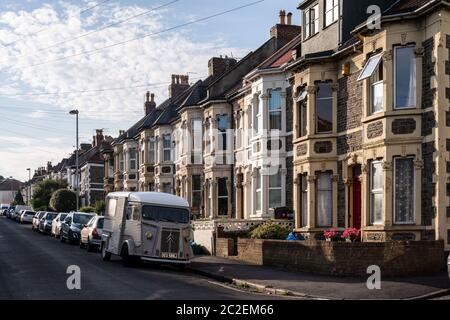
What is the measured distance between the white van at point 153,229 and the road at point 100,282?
52 cm

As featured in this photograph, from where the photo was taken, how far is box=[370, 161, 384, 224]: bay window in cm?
2350

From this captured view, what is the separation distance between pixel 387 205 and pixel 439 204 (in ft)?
6.04

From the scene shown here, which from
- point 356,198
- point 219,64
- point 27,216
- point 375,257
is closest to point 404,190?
point 375,257

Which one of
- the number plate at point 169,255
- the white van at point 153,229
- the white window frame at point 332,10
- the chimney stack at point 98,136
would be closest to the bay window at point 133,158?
the chimney stack at point 98,136

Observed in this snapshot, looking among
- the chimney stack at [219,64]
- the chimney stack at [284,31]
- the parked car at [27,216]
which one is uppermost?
the chimney stack at [284,31]

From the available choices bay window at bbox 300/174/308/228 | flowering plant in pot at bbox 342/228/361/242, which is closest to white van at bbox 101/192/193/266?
flowering plant in pot at bbox 342/228/361/242

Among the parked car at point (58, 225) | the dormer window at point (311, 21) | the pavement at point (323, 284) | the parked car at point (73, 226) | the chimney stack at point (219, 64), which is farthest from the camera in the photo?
the chimney stack at point (219, 64)

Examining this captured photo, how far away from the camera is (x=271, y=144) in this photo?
1299 inches

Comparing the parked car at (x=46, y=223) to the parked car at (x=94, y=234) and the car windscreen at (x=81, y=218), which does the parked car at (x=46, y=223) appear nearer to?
the car windscreen at (x=81, y=218)

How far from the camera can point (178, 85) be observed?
60562 millimetres

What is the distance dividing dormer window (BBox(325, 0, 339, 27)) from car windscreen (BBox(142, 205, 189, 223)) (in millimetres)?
9210

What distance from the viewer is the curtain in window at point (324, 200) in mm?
27359

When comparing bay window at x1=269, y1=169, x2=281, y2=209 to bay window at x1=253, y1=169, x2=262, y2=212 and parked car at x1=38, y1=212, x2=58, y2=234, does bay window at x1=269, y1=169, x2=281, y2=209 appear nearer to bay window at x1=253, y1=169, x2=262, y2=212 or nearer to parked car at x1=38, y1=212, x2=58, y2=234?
bay window at x1=253, y1=169, x2=262, y2=212

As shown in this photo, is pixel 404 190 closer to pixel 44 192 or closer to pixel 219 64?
pixel 219 64
